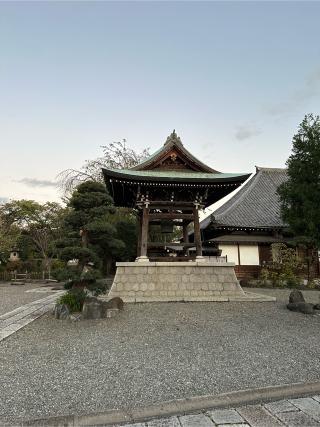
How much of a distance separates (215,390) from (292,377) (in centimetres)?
121

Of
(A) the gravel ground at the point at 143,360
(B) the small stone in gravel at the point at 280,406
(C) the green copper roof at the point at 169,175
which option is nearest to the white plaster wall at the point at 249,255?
(C) the green copper roof at the point at 169,175

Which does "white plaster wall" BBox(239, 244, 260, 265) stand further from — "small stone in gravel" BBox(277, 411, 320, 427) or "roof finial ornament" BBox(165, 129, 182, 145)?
"small stone in gravel" BBox(277, 411, 320, 427)

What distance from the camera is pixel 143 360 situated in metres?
4.84

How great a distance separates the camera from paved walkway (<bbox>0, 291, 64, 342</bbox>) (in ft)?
23.4

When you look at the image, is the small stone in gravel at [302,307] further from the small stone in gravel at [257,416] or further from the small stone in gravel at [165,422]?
the small stone in gravel at [165,422]

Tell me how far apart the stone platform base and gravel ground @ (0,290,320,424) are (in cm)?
Result: 308

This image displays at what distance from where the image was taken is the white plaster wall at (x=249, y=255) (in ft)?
64.1

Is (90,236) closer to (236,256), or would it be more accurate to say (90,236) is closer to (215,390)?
(215,390)

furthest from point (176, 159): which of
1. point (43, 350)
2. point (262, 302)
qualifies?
point (43, 350)

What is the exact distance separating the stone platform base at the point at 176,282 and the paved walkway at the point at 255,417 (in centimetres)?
805

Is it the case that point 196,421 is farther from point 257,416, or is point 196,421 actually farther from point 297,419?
point 297,419

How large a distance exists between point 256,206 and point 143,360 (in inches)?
743

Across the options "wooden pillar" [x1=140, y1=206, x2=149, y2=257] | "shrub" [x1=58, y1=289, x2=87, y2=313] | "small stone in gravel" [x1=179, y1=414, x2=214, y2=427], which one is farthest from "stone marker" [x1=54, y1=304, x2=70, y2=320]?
"small stone in gravel" [x1=179, y1=414, x2=214, y2=427]

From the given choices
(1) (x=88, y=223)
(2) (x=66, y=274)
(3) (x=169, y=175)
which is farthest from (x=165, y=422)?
(3) (x=169, y=175)
